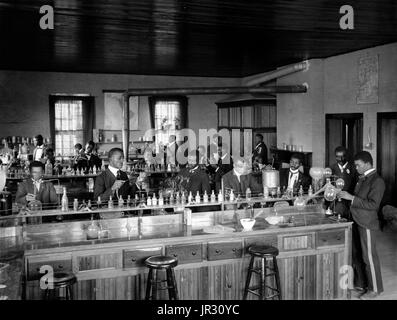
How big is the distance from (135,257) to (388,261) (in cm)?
420

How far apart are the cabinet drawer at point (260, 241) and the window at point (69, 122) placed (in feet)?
34.9

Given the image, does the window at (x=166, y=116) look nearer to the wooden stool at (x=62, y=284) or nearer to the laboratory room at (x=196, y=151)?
the laboratory room at (x=196, y=151)

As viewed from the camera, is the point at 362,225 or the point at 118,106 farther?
the point at 118,106

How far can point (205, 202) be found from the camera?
6137 mm

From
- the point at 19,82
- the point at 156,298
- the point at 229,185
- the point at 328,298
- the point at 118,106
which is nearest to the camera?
the point at 156,298

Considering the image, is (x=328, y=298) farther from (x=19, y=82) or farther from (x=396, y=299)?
(x=19, y=82)

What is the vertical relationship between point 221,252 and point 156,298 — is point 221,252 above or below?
above

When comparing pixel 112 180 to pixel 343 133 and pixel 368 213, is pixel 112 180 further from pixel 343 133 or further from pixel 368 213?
pixel 343 133

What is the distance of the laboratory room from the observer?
5230mm

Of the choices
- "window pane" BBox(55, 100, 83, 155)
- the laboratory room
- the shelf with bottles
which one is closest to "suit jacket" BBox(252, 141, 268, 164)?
the laboratory room

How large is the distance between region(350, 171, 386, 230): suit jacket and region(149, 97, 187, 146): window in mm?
10597

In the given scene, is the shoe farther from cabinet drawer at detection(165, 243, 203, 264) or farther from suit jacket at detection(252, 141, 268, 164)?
suit jacket at detection(252, 141, 268, 164)

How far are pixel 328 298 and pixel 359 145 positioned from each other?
230 inches
